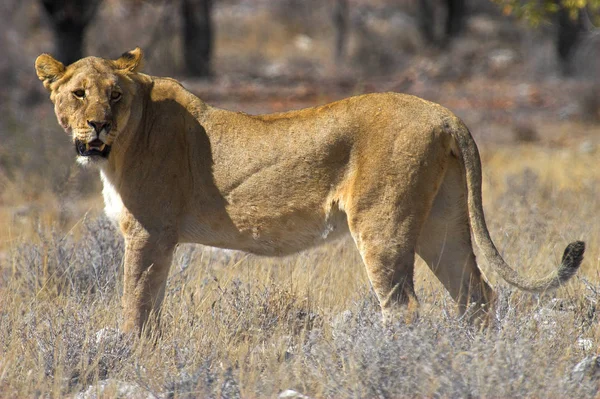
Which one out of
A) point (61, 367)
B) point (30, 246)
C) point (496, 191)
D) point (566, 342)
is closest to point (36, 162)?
point (30, 246)

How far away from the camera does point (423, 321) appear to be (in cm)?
415

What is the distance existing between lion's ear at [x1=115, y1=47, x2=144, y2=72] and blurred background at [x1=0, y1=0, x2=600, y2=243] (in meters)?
2.19

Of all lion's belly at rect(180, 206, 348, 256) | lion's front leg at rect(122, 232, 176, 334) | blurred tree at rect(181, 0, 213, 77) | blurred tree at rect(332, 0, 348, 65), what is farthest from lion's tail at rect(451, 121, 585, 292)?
blurred tree at rect(332, 0, 348, 65)

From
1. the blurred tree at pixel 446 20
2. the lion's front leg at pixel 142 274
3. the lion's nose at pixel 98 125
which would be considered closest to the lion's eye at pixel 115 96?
the lion's nose at pixel 98 125

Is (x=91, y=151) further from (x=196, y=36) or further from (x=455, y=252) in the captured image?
(x=196, y=36)

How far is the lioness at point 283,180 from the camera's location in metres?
4.33

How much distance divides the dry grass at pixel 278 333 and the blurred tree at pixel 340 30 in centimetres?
2035

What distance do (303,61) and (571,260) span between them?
2264 cm

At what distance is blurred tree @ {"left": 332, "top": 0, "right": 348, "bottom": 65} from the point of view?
86.9 feet

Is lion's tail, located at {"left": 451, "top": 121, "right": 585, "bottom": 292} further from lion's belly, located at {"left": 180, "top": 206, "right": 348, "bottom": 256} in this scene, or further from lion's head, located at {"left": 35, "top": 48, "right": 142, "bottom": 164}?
lion's head, located at {"left": 35, "top": 48, "right": 142, "bottom": 164}

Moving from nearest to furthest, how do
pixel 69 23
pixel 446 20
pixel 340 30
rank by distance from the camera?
pixel 69 23
pixel 340 30
pixel 446 20

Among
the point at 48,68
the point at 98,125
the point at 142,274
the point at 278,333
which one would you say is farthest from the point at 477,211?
the point at 48,68

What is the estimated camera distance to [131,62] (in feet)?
15.9

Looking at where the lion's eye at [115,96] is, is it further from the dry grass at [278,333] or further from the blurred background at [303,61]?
the blurred background at [303,61]
